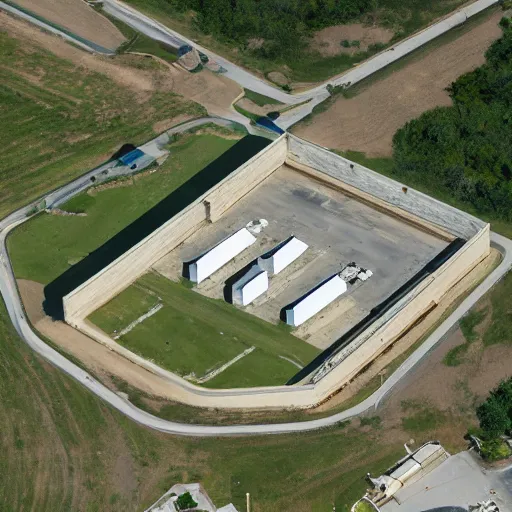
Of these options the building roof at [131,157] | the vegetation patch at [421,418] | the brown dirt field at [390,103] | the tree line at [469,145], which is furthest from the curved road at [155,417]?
the brown dirt field at [390,103]

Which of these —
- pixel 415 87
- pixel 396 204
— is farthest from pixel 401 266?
pixel 415 87

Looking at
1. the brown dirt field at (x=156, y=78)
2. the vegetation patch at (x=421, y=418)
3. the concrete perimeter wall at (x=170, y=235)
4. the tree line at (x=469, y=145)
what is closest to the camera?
the vegetation patch at (x=421, y=418)

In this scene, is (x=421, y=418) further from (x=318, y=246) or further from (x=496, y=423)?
(x=318, y=246)

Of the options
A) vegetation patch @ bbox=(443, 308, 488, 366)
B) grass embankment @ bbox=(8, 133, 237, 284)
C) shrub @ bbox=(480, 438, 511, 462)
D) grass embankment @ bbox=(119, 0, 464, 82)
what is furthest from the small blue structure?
shrub @ bbox=(480, 438, 511, 462)

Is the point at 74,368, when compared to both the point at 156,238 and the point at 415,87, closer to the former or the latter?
the point at 156,238

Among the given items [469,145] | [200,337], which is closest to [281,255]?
[200,337]

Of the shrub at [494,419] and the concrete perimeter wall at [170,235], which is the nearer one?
the shrub at [494,419]

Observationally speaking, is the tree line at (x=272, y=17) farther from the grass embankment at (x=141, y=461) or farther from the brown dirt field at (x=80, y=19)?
the grass embankment at (x=141, y=461)

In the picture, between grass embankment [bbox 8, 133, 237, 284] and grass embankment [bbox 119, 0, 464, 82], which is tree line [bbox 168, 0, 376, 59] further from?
grass embankment [bbox 8, 133, 237, 284]

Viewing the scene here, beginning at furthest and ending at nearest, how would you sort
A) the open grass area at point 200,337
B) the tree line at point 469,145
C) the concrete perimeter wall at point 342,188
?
1. the tree line at point 469,145
2. the open grass area at point 200,337
3. the concrete perimeter wall at point 342,188
